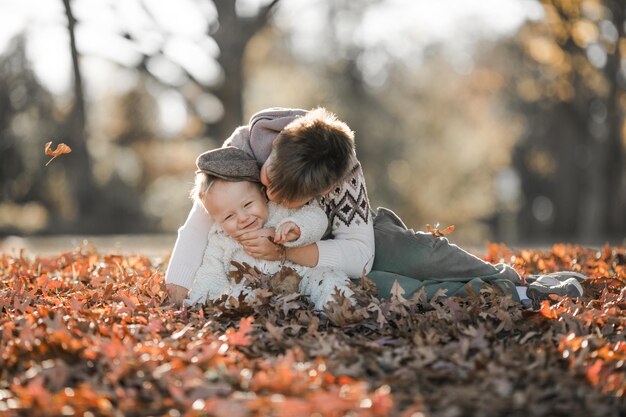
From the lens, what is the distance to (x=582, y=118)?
2014 centimetres

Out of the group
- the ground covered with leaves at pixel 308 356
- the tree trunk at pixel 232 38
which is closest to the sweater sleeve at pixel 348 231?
the ground covered with leaves at pixel 308 356

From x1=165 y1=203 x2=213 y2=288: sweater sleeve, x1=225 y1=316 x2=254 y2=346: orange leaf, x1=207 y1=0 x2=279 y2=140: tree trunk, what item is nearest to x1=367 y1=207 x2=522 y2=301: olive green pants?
x1=165 y1=203 x2=213 y2=288: sweater sleeve

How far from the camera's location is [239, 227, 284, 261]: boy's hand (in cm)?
386

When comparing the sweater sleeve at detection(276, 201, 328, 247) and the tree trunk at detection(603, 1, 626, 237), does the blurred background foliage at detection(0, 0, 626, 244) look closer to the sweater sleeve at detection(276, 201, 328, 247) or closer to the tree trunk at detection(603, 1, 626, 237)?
the tree trunk at detection(603, 1, 626, 237)

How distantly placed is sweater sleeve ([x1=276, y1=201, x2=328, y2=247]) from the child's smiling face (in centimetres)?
16

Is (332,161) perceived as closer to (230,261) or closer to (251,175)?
(251,175)

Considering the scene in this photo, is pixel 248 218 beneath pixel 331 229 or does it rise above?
above

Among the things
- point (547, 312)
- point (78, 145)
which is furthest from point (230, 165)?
point (78, 145)

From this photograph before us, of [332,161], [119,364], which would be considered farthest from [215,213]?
[119,364]

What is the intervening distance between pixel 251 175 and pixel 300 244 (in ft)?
1.50

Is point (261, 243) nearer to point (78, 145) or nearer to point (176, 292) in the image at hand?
point (176, 292)

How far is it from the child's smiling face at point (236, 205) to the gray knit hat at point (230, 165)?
5 cm

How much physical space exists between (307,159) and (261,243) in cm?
56

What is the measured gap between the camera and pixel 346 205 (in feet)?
13.3
